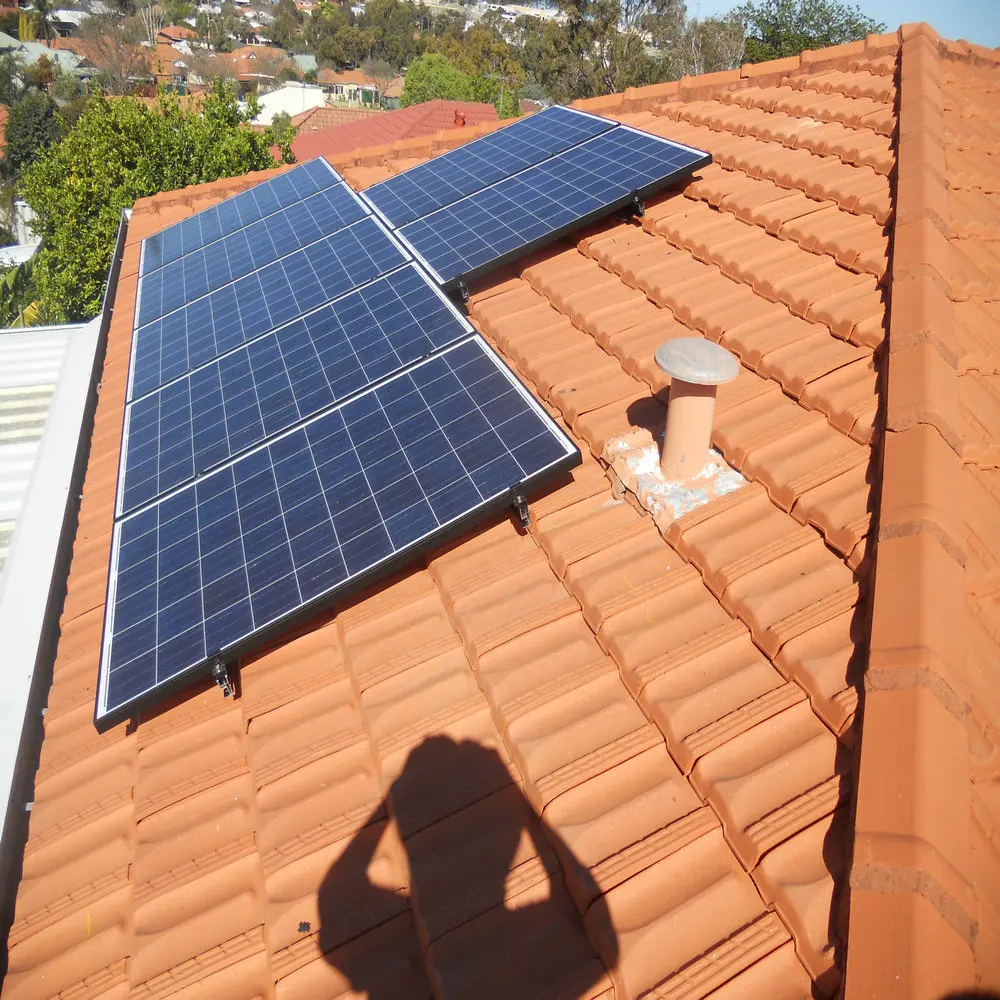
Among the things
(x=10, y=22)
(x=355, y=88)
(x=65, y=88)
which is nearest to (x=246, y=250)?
(x=65, y=88)

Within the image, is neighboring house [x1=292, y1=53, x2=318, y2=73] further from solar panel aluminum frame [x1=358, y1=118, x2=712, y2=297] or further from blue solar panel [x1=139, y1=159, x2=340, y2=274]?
solar panel aluminum frame [x1=358, y1=118, x2=712, y2=297]

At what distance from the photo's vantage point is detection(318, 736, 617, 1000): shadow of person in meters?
2.61

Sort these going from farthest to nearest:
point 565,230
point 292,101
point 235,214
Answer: point 292,101, point 235,214, point 565,230

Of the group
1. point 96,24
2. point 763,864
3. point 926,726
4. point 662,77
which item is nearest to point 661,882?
point 763,864

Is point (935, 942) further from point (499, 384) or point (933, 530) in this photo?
point (499, 384)

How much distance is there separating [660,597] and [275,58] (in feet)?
325

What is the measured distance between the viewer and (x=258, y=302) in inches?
268

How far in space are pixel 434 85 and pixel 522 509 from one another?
64.6 m

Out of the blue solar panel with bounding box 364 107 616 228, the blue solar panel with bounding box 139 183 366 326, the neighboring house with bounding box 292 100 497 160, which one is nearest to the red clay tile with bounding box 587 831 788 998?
the blue solar panel with bounding box 364 107 616 228

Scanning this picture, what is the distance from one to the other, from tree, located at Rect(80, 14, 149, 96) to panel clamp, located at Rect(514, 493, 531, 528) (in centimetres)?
7415

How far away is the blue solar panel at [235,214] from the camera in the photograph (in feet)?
28.3

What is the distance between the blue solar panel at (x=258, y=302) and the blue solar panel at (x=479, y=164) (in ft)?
1.91

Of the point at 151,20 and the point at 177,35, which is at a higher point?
the point at 151,20

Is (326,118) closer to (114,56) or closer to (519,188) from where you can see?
(114,56)
